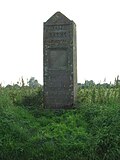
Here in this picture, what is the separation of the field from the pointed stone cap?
259 cm

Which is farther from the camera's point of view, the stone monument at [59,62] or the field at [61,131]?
the stone monument at [59,62]

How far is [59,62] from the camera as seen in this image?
516 inches

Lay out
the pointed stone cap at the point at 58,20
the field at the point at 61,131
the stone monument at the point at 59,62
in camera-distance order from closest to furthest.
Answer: the field at the point at 61,131
the stone monument at the point at 59,62
the pointed stone cap at the point at 58,20

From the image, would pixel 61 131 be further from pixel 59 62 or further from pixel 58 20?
pixel 58 20

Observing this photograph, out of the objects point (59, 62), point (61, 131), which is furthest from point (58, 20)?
point (61, 131)

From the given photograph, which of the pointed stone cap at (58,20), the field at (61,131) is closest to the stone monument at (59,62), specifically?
the pointed stone cap at (58,20)

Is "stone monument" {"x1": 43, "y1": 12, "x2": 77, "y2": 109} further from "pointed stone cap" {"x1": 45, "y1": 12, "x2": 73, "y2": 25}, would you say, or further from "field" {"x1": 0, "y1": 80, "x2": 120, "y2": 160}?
"field" {"x1": 0, "y1": 80, "x2": 120, "y2": 160}

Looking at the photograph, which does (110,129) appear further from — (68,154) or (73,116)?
(73,116)

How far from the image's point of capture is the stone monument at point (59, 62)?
12969mm

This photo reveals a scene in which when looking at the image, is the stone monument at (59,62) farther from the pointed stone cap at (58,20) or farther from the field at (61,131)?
the field at (61,131)

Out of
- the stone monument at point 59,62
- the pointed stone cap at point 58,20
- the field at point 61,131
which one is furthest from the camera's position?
the pointed stone cap at point 58,20

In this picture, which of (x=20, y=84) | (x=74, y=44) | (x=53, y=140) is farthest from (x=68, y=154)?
(x=20, y=84)

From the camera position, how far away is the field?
900 centimetres

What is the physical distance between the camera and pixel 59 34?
1316 cm
